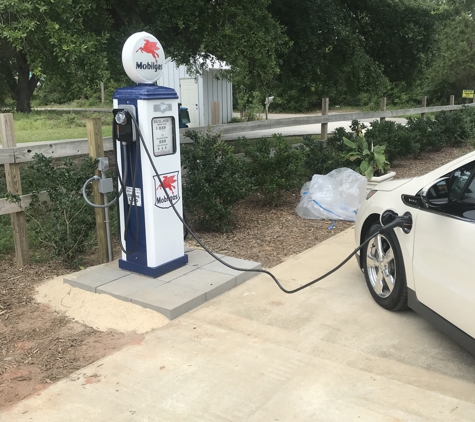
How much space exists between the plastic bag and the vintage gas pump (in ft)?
9.58

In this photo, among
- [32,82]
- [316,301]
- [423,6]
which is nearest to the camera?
[316,301]

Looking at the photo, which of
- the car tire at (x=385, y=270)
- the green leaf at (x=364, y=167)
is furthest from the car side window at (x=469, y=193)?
the green leaf at (x=364, y=167)

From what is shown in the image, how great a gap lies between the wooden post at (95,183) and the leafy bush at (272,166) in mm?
2664

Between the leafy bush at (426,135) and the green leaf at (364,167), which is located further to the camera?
the leafy bush at (426,135)

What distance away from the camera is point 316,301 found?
4508 millimetres

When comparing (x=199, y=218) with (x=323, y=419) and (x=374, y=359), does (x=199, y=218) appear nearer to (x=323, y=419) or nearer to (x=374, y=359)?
(x=374, y=359)

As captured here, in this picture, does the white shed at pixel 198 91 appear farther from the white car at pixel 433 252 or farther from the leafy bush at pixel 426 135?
the white car at pixel 433 252

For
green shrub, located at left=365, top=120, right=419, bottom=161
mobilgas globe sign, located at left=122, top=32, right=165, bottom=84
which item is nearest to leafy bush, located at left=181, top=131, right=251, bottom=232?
mobilgas globe sign, located at left=122, top=32, right=165, bottom=84

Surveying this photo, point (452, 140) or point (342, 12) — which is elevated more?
point (342, 12)

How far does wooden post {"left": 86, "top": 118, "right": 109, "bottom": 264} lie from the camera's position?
512cm

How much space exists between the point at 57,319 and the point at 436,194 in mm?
3160

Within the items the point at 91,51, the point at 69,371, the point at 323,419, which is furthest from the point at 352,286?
the point at 91,51

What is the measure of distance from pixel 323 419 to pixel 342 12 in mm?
9963

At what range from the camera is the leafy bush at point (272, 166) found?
750cm
